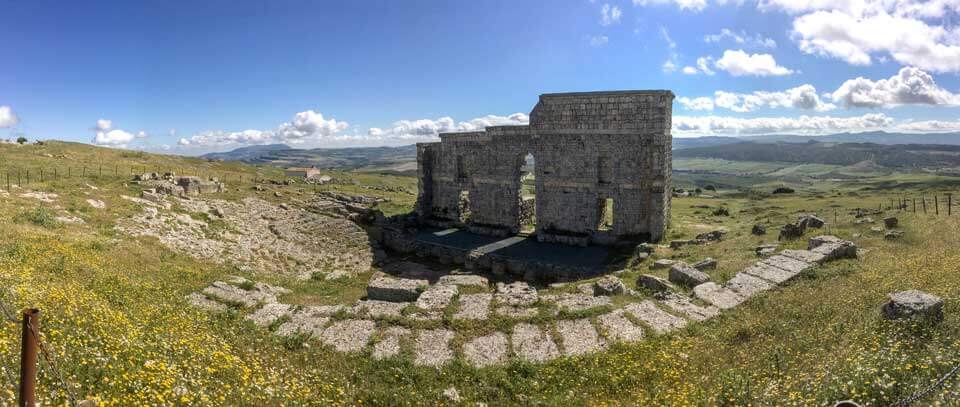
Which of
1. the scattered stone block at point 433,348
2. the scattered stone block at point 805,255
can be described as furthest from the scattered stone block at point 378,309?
the scattered stone block at point 805,255

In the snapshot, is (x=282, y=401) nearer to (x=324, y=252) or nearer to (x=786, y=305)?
(x=786, y=305)

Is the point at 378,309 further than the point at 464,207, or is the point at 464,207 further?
the point at 464,207

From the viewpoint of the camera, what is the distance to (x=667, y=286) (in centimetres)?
1620

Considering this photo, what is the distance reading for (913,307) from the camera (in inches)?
378

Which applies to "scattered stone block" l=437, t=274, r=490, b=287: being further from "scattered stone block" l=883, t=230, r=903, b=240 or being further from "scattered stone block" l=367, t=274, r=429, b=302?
"scattered stone block" l=883, t=230, r=903, b=240

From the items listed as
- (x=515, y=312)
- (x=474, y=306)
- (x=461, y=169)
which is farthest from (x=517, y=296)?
(x=461, y=169)

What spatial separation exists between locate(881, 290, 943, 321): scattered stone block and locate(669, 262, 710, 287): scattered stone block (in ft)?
21.0

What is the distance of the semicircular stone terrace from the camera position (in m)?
12.4

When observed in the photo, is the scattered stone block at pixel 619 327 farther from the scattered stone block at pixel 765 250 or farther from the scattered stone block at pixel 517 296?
A: the scattered stone block at pixel 765 250

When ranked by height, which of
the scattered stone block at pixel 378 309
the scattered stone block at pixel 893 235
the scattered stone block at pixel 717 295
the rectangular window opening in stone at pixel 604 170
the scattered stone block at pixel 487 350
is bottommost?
the scattered stone block at pixel 487 350

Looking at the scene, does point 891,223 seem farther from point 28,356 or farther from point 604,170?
point 28,356

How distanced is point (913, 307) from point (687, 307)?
548 cm

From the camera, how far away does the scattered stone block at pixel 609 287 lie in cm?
1627

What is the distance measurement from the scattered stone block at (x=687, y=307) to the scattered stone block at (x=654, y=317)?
0.45 metres
